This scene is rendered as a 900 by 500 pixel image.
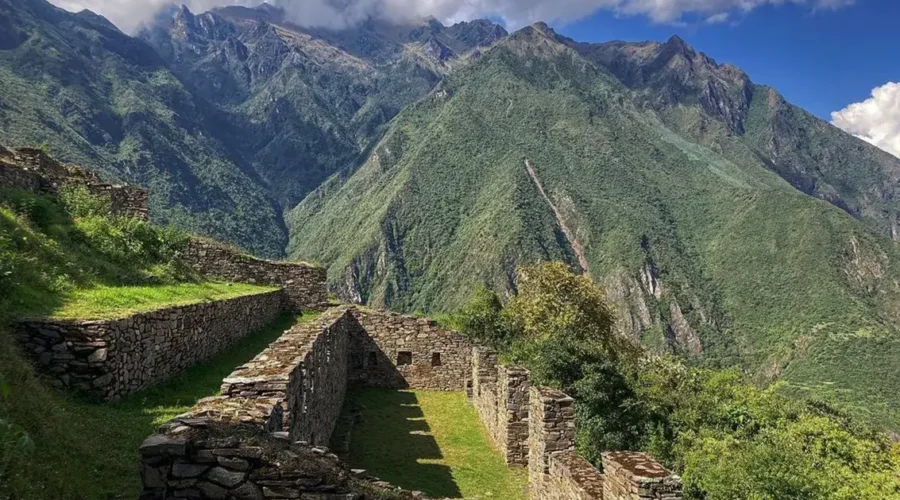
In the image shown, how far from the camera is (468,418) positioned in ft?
54.2

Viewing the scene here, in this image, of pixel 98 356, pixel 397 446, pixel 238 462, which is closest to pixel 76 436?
pixel 98 356

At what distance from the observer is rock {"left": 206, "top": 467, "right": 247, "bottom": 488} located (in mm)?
4430

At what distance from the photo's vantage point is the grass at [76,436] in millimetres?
4590

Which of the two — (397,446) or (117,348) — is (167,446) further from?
(397,446)

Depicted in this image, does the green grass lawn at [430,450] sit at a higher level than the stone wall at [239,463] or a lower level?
lower

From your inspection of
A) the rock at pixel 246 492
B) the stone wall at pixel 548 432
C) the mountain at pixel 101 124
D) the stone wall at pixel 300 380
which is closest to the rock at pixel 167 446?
the rock at pixel 246 492

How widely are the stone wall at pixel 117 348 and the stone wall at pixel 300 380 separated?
1.62 m

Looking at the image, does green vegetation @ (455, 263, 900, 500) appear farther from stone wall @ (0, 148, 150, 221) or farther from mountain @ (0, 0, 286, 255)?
mountain @ (0, 0, 286, 255)

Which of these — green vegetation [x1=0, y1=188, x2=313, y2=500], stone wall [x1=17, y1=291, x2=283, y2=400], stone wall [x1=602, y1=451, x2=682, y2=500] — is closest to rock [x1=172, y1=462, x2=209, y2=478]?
green vegetation [x1=0, y1=188, x2=313, y2=500]

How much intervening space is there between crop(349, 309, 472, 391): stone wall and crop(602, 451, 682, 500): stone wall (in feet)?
43.6

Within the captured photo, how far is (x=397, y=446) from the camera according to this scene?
1322 centimetres

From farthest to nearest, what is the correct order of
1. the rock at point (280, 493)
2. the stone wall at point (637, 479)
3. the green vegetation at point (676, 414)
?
the green vegetation at point (676, 414) < the stone wall at point (637, 479) < the rock at point (280, 493)

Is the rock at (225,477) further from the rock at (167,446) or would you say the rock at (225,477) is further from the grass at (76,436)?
the grass at (76,436)

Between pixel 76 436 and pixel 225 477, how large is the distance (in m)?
2.29
